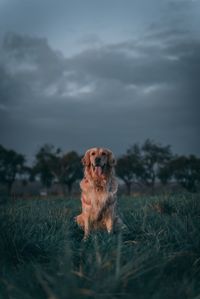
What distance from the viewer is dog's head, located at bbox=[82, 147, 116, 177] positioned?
963cm

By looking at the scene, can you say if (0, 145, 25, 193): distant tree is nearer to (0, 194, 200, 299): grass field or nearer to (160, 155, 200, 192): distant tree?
(160, 155, 200, 192): distant tree

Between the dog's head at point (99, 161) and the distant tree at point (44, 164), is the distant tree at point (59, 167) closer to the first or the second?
the distant tree at point (44, 164)

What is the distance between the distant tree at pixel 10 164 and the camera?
262ft

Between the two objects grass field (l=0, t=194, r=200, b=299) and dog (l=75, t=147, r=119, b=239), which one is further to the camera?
dog (l=75, t=147, r=119, b=239)

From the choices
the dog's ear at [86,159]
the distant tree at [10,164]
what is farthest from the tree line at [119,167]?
the dog's ear at [86,159]

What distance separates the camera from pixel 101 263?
4.48m

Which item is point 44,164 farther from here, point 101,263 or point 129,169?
point 101,263

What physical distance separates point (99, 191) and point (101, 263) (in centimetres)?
513

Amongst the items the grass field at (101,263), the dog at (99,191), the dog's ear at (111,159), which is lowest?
the grass field at (101,263)

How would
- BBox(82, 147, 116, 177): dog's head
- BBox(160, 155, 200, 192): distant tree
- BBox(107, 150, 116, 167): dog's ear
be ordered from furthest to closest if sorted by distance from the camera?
BBox(160, 155, 200, 192): distant tree, BBox(107, 150, 116, 167): dog's ear, BBox(82, 147, 116, 177): dog's head

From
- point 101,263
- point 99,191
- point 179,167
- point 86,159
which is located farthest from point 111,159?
point 179,167

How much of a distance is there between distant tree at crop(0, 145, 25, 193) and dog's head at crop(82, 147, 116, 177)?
232ft

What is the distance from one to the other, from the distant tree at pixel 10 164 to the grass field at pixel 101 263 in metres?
71.6

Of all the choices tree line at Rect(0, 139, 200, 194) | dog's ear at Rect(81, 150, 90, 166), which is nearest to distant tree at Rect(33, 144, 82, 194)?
tree line at Rect(0, 139, 200, 194)
